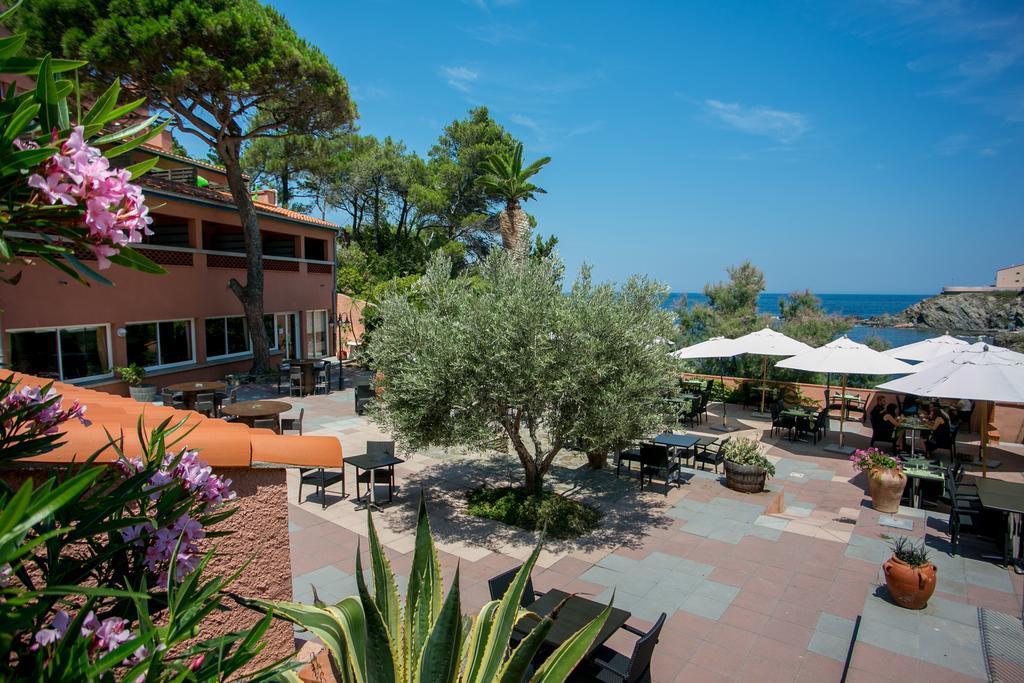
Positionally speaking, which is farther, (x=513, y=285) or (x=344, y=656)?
(x=513, y=285)

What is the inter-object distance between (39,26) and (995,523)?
22348 mm

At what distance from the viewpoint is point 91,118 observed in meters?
1.61

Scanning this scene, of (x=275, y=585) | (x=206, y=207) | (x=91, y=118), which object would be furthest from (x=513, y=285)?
(x=206, y=207)

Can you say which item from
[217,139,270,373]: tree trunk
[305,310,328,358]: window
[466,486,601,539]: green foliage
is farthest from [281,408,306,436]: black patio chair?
[305,310,328,358]: window

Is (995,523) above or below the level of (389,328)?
below

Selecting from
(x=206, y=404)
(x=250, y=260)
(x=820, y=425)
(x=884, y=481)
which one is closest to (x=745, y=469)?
(x=884, y=481)

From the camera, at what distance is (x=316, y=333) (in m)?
25.7

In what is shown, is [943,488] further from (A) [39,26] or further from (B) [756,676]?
(A) [39,26]

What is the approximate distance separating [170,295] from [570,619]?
17.1m

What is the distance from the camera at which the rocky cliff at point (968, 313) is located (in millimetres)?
61981

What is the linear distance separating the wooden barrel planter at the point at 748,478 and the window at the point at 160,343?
1660 cm

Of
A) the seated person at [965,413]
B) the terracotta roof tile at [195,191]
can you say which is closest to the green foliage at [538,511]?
the seated person at [965,413]

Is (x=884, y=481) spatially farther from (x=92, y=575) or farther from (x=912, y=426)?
(x=92, y=575)

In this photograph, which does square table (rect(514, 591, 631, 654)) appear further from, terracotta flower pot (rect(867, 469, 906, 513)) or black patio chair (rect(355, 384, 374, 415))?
black patio chair (rect(355, 384, 374, 415))
